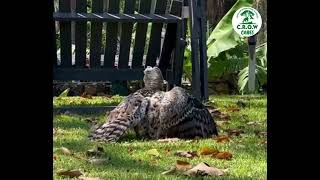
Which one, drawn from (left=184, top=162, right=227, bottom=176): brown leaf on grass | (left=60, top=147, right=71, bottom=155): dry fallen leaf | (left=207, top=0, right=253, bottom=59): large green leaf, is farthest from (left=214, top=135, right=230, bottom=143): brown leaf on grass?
(left=207, top=0, right=253, bottom=59): large green leaf

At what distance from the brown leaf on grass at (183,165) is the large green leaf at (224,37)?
22.9 ft

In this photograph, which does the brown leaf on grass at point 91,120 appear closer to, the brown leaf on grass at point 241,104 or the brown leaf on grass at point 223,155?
the brown leaf on grass at point 241,104

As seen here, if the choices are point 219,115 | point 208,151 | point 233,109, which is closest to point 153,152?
point 208,151

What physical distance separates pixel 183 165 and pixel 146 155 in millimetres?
580

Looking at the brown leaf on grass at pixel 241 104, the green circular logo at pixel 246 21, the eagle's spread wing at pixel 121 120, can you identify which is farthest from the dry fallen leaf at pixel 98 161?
the green circular logo at pixel 246 21

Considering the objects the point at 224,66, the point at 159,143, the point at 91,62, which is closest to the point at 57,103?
the point at 91,62

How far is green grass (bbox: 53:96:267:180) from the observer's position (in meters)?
3.35

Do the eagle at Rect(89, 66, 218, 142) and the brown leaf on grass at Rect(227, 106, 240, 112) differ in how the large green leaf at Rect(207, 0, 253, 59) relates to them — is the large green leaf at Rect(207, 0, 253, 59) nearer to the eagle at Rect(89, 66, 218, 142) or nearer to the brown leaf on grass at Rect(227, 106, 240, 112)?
the brown leaf on grass at Rect(227, 106, 240, 112)

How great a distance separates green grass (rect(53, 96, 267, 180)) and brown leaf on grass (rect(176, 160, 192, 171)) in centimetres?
8

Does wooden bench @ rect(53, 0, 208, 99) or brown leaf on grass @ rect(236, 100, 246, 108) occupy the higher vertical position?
wooden bench @ rect(53, 0, 208, 99)

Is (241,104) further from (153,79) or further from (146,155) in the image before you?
(146,155)

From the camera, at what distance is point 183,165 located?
11.2 feet
